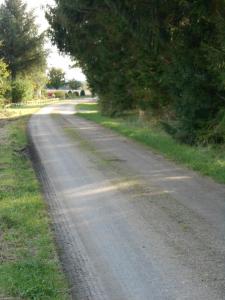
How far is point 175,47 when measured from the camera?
1584 cm

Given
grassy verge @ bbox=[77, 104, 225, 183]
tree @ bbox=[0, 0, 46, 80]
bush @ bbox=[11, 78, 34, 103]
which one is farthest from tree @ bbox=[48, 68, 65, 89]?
grassy verge @ bbox=[77, 104, 225, 183]

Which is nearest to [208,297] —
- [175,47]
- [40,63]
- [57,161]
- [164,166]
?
[164,166]

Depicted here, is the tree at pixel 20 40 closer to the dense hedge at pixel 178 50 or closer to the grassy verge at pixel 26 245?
the dense hedge at pixel 178 50

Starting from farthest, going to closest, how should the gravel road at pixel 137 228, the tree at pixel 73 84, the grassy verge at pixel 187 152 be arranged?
the tree at pixel 73 84, the grassy verge at pixel 187 152, the gravel road at pixel 137 228

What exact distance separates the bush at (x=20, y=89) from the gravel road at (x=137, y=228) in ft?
166

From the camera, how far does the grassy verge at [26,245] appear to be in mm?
5586

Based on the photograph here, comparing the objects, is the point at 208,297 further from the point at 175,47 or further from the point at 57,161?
the point at 175,47

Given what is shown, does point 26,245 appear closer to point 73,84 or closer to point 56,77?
point 56,77

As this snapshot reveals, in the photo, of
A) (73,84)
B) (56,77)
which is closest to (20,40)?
(56,77)

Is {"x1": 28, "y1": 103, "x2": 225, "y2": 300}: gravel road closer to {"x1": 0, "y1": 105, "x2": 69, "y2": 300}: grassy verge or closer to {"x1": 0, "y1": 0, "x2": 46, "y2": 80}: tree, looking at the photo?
{"x1": 0, "y1": 105, "x2": 69, "y2": 300}: grassy verge

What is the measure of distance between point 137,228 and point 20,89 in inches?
2314

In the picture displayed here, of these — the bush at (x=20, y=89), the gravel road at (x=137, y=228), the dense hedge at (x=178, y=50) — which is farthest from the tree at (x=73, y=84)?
the gravel road at (x=137, y=228)

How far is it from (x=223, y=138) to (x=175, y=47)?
3.08 metres

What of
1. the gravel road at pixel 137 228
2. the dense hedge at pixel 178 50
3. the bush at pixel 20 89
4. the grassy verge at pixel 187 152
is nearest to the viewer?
the gravel road at pixel 137 228
